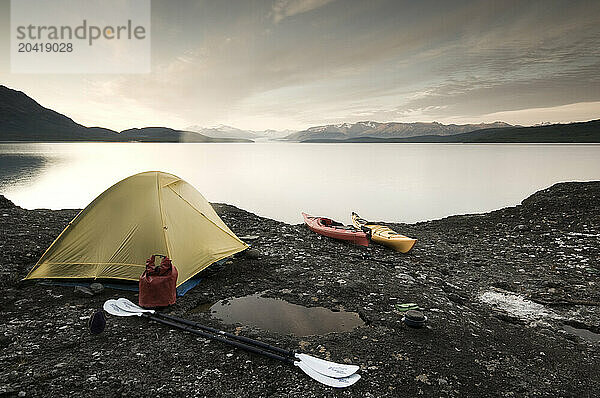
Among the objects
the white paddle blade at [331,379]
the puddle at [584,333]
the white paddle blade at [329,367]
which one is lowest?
the puddle at [584,333]

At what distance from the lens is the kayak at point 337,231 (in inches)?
459

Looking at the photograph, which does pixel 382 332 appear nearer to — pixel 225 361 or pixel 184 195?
pixel 225 361

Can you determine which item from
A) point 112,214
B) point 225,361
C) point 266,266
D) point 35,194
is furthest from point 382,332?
point 35,194

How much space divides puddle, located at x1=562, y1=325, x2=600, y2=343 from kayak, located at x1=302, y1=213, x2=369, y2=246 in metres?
5.76

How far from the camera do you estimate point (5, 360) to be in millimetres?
5047

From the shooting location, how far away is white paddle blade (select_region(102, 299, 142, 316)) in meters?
6.45

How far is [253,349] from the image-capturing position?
5473 mm

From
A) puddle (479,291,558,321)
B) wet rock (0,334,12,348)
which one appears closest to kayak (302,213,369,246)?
puddle (479,291,558,321)

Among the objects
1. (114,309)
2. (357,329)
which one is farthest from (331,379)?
(114,309)

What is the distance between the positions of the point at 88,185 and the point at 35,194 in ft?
30.0

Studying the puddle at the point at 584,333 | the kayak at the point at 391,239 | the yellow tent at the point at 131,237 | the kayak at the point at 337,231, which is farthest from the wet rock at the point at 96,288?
the puddle at the point at 584,333

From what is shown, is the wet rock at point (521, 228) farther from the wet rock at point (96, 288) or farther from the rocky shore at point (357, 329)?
the wet rock at point (96, 288)

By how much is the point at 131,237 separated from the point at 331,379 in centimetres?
531

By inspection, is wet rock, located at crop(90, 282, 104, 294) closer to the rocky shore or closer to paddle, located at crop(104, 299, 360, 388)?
the rocky shore
